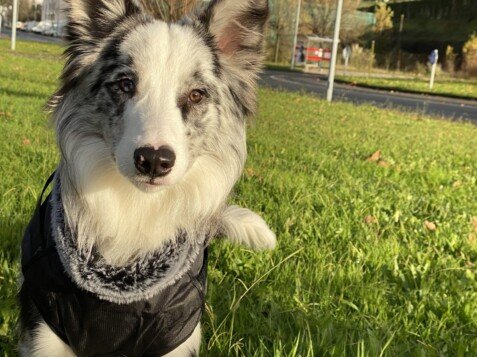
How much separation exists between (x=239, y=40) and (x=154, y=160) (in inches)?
37.2

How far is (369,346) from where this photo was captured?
238 cm

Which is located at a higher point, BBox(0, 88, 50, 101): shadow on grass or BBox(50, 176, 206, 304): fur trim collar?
BBox(0, 88, 50, 101): shadow on grass

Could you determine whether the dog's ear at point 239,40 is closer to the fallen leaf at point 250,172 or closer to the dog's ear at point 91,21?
the dog's ear at point 91,21

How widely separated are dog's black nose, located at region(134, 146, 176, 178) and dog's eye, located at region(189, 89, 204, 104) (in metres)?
0.43

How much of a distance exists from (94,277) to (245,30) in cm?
135

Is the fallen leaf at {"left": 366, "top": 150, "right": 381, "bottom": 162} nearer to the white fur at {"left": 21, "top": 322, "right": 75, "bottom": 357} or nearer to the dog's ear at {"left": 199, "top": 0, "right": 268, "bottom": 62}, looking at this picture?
the dog's ear at {"left": 199, "top": 0, "right": 268, "bottom": 62}

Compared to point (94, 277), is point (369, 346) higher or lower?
lower

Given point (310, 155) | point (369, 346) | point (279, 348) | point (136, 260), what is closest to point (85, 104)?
point (136, 260)

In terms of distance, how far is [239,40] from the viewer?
2.68 m

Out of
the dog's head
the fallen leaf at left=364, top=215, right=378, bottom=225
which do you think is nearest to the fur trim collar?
the dog's head

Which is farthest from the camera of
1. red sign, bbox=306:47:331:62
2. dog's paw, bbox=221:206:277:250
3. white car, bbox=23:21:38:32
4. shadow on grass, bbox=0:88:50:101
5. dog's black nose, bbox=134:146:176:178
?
white car, bbox=23:21:38:32

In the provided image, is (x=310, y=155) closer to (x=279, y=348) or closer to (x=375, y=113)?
(x=279, y=348)

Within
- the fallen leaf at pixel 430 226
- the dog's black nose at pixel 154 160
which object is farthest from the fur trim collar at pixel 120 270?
the fallen leaf at pixel 430 226

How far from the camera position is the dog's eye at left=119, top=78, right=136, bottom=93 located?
2.33 metres
